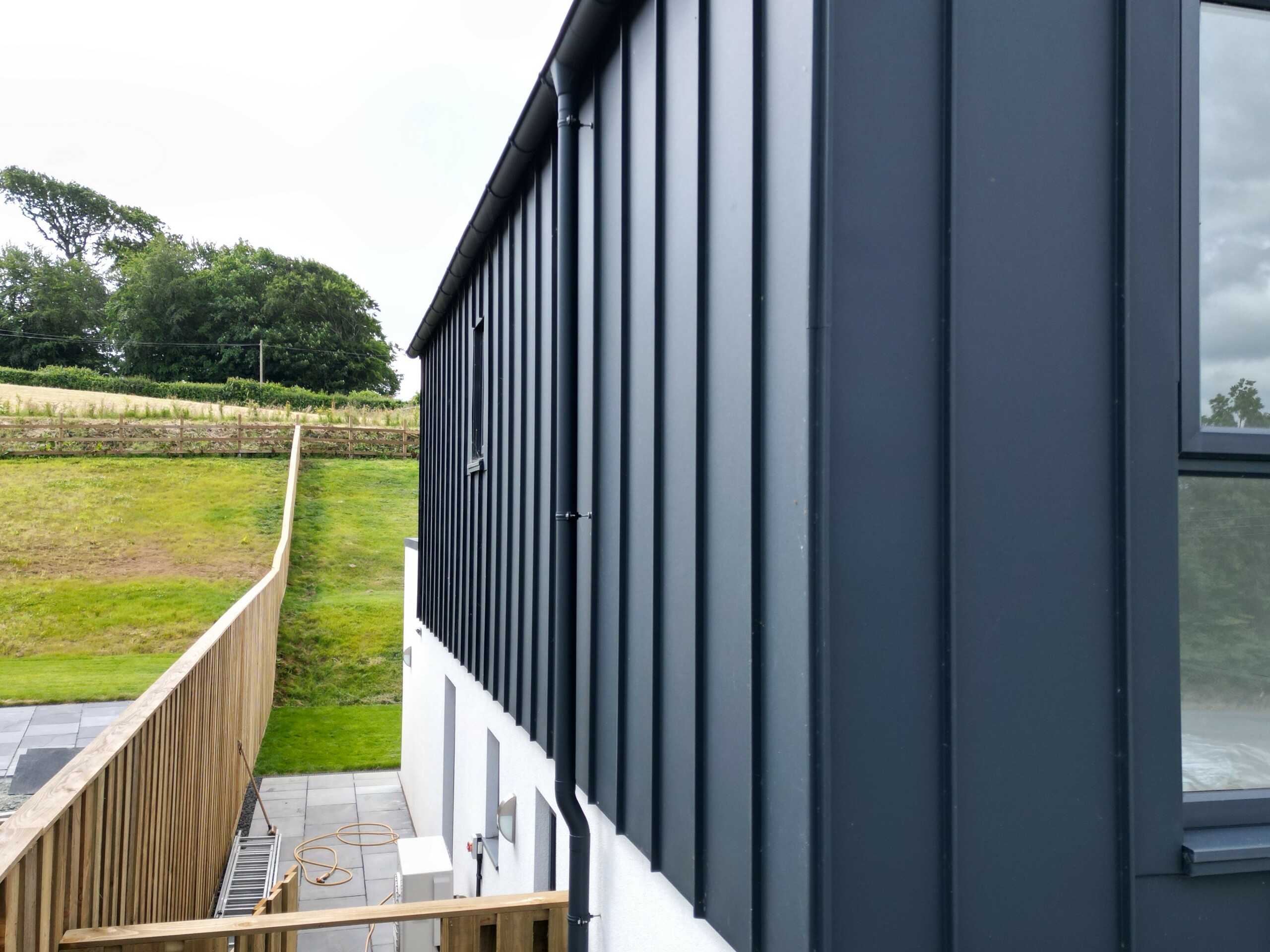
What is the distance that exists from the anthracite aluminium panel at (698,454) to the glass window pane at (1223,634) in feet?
2.91

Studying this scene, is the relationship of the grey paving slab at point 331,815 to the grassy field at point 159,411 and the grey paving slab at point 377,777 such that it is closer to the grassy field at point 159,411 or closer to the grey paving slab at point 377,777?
the grey paving slab at point 377,777

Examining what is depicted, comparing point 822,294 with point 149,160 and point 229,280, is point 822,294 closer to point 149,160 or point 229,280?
point 229,280

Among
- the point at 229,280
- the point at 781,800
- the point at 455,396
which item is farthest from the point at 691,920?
the point at 229,280

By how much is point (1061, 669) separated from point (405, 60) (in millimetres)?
77910

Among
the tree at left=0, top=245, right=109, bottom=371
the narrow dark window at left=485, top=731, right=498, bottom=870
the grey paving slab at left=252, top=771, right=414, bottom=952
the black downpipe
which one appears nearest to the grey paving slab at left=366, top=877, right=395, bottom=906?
the grey paving slab at left=252, top=771, right=414, bottom=952

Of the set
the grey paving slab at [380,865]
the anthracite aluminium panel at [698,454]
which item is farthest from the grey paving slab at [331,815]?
the anthracite aluminium panel at [698,454]

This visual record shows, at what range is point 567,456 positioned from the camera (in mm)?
3588

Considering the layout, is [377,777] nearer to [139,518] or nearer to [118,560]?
[118,560]

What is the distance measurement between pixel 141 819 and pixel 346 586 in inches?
721

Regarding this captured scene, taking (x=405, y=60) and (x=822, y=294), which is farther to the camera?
(x=405, y=60)

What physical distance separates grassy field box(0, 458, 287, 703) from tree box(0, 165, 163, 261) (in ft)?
135

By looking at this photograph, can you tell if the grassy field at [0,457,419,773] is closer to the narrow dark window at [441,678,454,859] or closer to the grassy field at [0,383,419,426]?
the grassy field at [0,383,419,426]

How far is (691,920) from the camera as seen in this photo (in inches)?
96.3

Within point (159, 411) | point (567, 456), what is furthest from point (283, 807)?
point (159, 411)
